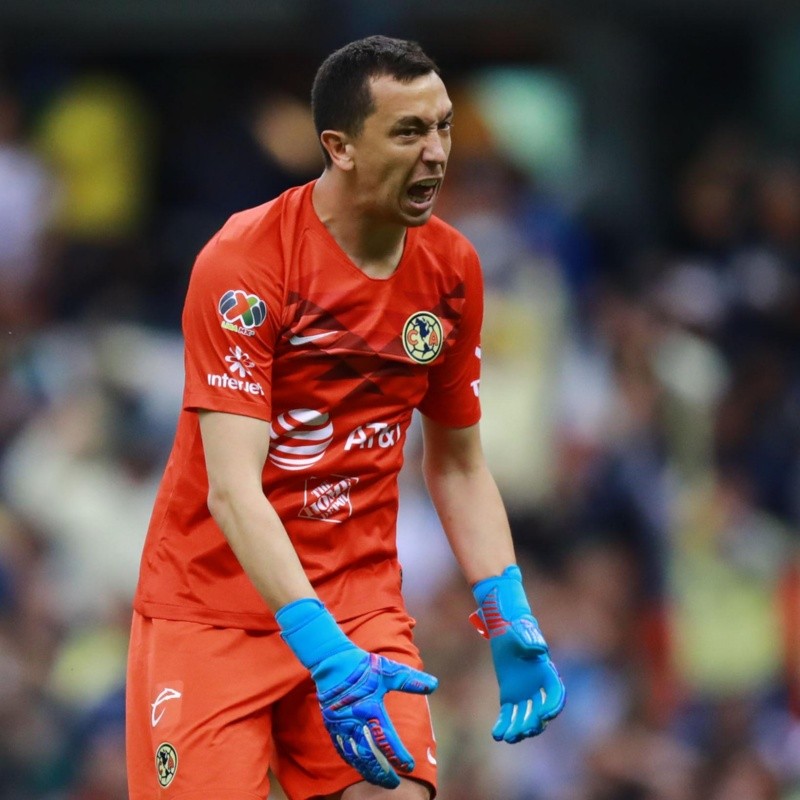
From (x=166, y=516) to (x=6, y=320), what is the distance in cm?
605

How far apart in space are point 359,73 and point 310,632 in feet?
4.62

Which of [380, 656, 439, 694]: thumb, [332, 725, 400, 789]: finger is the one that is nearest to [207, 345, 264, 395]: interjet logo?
[380, 656, 439, 694]: thumb

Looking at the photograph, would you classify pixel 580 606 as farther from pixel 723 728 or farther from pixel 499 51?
pixel 499 51

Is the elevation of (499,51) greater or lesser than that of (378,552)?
greater

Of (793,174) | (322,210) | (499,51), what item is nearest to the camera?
(322,210)

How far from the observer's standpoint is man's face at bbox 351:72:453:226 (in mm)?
4664

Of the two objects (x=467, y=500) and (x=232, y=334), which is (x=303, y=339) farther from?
(x=467, y=500)

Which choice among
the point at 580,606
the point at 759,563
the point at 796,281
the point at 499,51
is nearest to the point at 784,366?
the point at 796,281

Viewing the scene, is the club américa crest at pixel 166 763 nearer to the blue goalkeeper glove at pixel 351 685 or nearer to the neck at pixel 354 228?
the blue goalkeeper glove at pixel 351 685

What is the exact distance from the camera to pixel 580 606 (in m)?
9.43

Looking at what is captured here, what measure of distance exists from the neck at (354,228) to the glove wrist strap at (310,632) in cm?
94

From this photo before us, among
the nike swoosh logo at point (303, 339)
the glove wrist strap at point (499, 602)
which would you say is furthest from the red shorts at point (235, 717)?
the nike swoosh logo at point (303, 339)

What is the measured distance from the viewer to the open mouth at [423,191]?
471cm

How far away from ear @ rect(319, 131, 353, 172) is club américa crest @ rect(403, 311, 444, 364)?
442 mm
